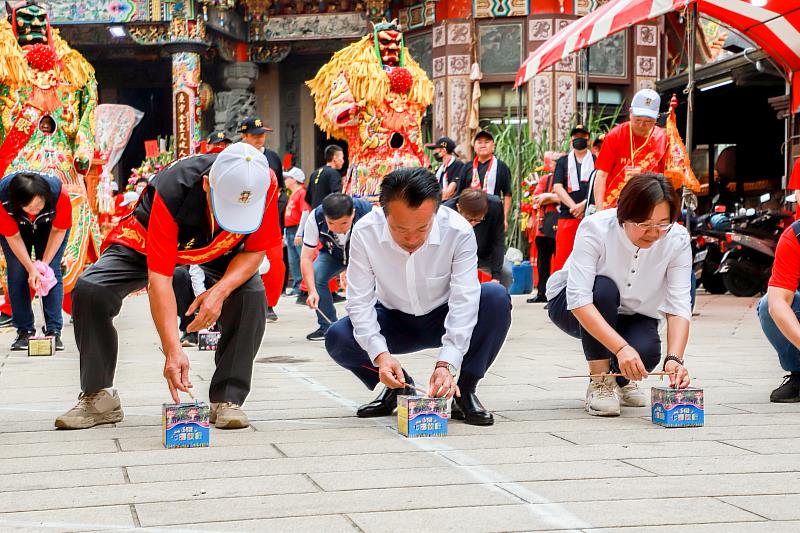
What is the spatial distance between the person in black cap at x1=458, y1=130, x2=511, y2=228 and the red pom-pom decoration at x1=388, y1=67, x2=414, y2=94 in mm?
829

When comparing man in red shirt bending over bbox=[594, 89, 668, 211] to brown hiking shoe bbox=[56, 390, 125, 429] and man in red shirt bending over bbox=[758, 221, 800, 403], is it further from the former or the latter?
brown hiking shoe bbox=[56, 390, 125, 429]

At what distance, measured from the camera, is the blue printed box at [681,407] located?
4340 mm

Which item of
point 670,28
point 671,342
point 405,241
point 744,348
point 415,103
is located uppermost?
point 670,28

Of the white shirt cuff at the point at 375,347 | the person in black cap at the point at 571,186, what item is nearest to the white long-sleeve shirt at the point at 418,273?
the white shirt cuff at the point at 375,347

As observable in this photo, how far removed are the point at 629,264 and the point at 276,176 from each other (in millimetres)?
3633

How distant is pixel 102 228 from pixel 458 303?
35.7 ft

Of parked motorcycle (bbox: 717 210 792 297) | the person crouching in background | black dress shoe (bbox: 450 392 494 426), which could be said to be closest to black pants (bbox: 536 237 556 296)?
parked motorcycle (bbox: 717 210 792 297)

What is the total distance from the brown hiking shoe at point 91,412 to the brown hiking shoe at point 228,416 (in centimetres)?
38

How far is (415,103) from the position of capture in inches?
400

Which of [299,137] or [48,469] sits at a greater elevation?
[299,137]

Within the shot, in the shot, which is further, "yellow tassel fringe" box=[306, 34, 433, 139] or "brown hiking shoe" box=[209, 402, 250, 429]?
"yellow tassel fringe" box=[306, 34, 433, 139]

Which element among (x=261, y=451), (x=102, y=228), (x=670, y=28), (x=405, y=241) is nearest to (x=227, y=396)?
(x=261, y=451)

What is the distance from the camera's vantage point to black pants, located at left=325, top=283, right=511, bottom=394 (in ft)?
14.7

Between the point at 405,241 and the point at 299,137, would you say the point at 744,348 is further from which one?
the point at 299,137
